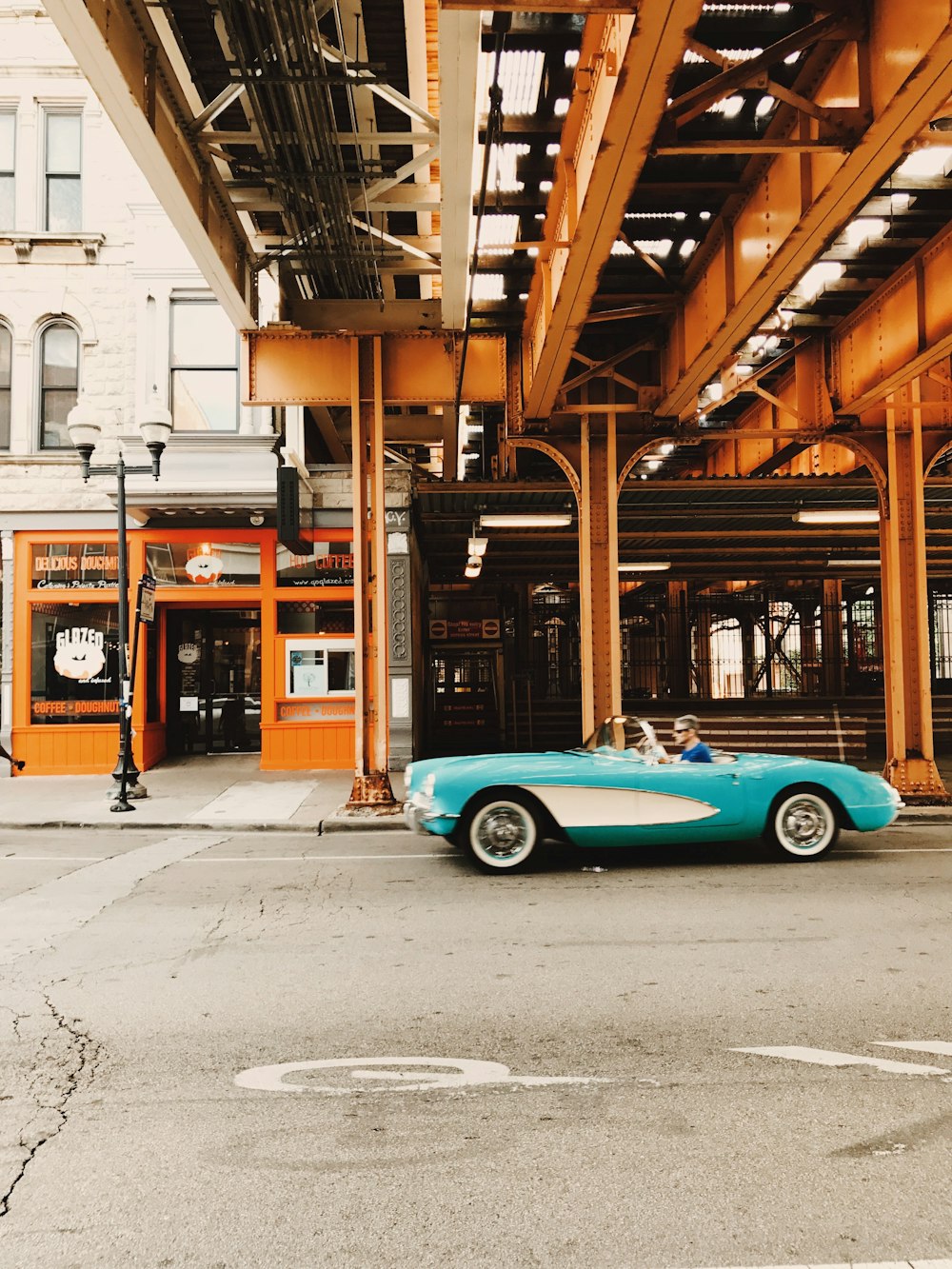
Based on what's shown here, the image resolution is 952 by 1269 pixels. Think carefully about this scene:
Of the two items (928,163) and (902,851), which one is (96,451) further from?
(902,851)

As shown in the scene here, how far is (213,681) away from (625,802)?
459 inches

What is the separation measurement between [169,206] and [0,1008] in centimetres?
711

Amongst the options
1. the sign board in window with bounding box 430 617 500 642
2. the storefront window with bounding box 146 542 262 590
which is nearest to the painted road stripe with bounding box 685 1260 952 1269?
the storefront window with bounding box 146 542 262 590

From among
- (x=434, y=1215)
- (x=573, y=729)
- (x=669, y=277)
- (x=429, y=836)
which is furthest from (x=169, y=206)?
(x=573, y=729)

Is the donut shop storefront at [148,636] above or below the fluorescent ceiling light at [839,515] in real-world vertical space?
below

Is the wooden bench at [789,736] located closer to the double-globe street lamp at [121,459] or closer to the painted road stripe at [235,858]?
the painted road stripe at [235,858]

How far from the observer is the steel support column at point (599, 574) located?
11.8m

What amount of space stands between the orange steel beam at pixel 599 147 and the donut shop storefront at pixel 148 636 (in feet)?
23.7

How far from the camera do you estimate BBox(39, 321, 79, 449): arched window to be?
51.2ft

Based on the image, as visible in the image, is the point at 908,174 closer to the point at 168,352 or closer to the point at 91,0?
the point at 91,0

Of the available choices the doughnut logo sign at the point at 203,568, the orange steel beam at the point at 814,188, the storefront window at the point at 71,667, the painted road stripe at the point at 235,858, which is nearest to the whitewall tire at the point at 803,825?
the painted road stripe at the point at 235,858

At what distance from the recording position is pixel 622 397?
1211 cm

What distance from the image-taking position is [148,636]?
16094mm

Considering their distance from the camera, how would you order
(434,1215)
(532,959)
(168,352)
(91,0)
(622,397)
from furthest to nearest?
(168,352) < (622,397) < (91,0) < (532,959) < (434,1215)
